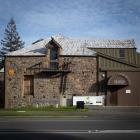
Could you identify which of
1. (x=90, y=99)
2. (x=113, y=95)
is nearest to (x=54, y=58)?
(x=90, y=99)

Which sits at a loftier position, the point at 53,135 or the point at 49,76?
the point at 49,76

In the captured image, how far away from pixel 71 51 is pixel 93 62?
3.08 m

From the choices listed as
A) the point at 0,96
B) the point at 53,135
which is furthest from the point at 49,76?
the point at 53,135

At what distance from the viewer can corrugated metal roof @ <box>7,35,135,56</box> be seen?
45.2 metres

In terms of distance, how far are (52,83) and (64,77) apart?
153 cm

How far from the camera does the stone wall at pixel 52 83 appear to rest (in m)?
43.8

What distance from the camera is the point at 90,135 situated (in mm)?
15000

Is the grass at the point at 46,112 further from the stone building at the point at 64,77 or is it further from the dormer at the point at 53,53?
the dormer at the point at 53,53

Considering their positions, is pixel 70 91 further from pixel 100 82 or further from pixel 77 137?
pixel 77 137

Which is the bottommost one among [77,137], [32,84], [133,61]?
[77,137]

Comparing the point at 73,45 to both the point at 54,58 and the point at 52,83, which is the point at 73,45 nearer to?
the point at 54,58

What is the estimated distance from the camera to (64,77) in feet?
144

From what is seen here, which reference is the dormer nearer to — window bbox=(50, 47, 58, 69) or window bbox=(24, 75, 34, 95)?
window bbox=(50, 47, 58, 69)

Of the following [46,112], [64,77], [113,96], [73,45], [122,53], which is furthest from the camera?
[122,53]
